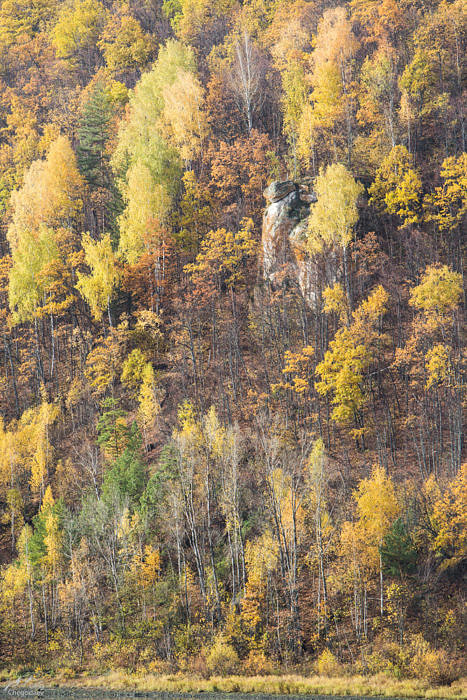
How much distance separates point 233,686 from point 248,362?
25896mm

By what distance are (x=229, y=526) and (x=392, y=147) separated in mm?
40277

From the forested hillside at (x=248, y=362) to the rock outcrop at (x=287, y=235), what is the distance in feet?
0.98

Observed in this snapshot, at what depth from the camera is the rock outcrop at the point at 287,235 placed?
59.5 meters

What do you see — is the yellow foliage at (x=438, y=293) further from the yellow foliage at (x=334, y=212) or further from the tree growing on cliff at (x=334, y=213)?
the yellow foliage at (x=334, y=212)

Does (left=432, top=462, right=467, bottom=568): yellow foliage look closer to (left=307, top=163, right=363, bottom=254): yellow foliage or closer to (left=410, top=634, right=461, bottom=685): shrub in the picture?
(left=410, top=634, right=461, bottom=685): shrub

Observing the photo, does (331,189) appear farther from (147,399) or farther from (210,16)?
(210,16)

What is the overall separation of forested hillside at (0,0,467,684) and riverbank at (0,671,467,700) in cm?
95

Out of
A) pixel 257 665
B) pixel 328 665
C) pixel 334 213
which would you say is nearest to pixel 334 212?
pixel 334 213

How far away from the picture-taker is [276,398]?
52906mm

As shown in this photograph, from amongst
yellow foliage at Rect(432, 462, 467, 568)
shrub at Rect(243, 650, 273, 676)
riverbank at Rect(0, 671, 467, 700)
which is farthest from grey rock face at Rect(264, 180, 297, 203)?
riverbank at Rect(0, 671, 467, 700)

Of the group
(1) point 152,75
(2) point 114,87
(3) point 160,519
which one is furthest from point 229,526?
(2) point 114,87

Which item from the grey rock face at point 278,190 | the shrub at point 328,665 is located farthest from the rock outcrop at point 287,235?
the shrub at point 328,665

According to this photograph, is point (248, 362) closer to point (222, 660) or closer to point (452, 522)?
point (452, 522)

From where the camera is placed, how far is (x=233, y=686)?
3769cm
